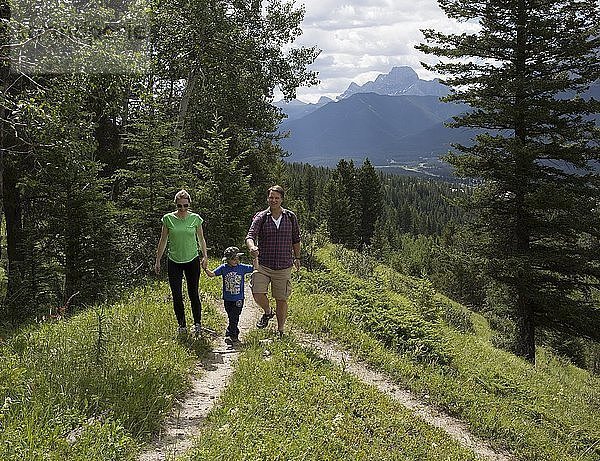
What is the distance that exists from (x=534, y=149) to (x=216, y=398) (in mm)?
12888

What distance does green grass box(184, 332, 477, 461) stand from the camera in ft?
15.7

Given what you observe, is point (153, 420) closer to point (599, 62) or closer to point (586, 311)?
point (586, 311)

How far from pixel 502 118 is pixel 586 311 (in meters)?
6.79

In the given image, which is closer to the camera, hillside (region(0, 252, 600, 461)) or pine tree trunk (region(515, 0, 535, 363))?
hillside (region(0, 252, 600, 461))

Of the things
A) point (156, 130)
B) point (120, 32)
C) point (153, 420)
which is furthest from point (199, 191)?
point (153, 420)

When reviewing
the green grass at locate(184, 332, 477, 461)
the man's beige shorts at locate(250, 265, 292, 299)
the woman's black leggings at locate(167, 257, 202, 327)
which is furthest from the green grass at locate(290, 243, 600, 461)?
the woman's black leggings at locate(167, 257, 202, 327)

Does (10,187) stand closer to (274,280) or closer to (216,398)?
(274,280)

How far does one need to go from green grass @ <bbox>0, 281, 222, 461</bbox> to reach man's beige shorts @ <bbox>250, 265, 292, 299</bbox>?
1.28m

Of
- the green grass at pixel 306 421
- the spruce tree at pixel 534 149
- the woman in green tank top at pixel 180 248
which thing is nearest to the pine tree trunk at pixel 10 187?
the woman in green tank top at pixel 180 248

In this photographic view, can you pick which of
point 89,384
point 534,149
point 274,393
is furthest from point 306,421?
point 534,149

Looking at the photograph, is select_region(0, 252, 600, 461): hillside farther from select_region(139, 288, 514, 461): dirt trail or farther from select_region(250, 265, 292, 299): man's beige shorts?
select_region(250, 265, 292, 299): man's beige shorts

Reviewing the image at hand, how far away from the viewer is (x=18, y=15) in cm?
800

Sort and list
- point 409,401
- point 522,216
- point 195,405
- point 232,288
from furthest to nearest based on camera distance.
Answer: point 522,216, point 232,288, point 409,401, point 195,405

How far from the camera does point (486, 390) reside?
345 inches
